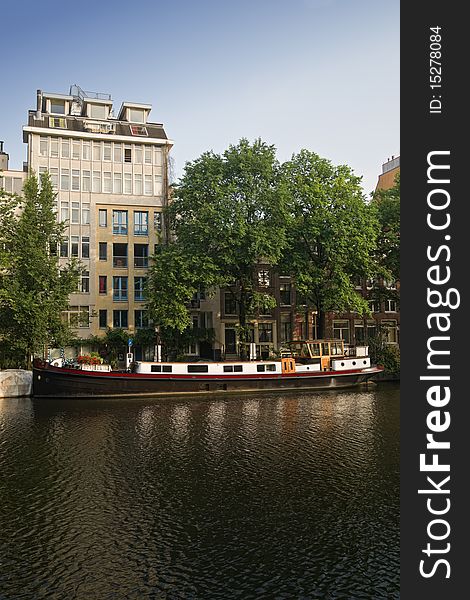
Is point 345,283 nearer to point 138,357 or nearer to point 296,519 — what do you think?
point 138,357

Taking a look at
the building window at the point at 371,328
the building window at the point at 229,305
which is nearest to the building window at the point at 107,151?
the building window at the point at 229,305

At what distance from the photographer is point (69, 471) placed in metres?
24.4

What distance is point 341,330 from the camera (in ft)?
237

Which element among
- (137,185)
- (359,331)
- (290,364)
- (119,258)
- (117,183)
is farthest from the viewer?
(359,331)

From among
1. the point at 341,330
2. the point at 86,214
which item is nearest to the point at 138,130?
Result: the point at 86,214

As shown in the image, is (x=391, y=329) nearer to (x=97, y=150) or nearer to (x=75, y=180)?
(x=97, y=150)

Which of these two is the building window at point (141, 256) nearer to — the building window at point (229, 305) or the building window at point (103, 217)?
the building window at point (103, 217)

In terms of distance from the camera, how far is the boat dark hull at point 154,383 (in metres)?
46.5

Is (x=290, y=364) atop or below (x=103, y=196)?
below

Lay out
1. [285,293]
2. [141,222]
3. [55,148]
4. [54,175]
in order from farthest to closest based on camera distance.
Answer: [285,293] → [141,222] → [55,148] → [54,175]

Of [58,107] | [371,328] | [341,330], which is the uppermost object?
[58,107]

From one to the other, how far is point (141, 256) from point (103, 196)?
8.53 meters

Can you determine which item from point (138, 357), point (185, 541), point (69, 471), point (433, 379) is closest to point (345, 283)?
point (138, 357)

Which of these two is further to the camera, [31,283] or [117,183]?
[117,183]
